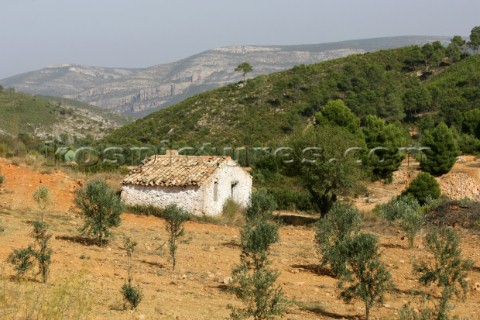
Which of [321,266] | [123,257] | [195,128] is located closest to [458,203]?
[321,266]

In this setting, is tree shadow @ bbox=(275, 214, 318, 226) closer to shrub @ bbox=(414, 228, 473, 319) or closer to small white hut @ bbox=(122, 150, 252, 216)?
small white hut @ bbox=(122, 150, 252, 216)

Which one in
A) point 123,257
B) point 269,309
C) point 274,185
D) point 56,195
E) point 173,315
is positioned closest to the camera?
point 269,309

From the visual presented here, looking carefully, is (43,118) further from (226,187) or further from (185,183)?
(185,183)

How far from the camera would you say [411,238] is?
663 inches

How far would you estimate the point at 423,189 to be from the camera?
1265 inches

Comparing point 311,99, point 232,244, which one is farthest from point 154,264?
point 311,99

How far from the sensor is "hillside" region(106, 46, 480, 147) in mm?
64250

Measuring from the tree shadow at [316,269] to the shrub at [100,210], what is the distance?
194 inches

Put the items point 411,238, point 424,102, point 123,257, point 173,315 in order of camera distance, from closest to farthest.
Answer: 1. point 173,315
2. point 123,257
3. point 411,238
4. point 424,102

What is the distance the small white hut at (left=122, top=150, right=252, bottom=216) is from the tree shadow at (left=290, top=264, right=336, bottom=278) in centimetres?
804

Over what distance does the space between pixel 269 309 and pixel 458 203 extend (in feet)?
55.8

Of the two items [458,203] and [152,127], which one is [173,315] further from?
[152,127]

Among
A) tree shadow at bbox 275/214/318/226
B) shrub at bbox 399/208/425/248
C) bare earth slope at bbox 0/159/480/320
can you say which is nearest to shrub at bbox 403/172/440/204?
tree shadow at bbox 275/214/318/226

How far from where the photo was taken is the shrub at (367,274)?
902cm
